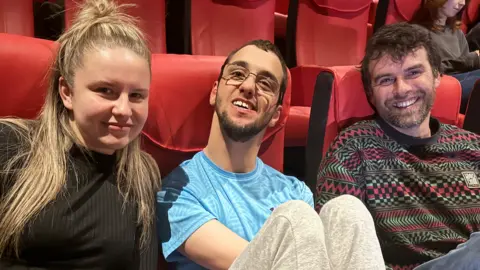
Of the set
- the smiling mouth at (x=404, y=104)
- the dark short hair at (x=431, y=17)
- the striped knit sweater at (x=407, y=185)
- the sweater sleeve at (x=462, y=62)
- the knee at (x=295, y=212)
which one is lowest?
the striped knit sweater at (x=407, y=185)

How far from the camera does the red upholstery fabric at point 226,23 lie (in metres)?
1.72

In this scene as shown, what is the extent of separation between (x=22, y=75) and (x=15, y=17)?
2.14ft

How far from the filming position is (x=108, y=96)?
800 millimetres

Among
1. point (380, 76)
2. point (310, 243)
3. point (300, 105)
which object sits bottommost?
point (300, 105)

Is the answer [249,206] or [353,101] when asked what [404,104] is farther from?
[249,206]

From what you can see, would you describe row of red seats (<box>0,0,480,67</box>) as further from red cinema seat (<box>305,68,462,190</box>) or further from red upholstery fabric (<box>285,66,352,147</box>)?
red cinema seat (<box>305,68,462,190</box>)

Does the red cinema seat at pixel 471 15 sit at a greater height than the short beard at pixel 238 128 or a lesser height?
greater

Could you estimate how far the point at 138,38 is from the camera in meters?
0.85

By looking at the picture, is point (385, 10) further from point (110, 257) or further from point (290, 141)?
point (110, 257)

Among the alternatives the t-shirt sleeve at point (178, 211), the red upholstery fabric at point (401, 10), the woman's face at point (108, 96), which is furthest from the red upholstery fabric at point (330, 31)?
the woman's face at point (108, 96)

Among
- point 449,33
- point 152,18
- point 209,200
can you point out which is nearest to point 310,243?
point 209,200

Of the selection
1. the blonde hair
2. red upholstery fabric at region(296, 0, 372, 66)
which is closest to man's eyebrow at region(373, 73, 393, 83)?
the blonde hair

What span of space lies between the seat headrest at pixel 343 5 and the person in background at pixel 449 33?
10.0 inches

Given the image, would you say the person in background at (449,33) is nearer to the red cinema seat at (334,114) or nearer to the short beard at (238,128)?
the red cinema seat at (334,114)
